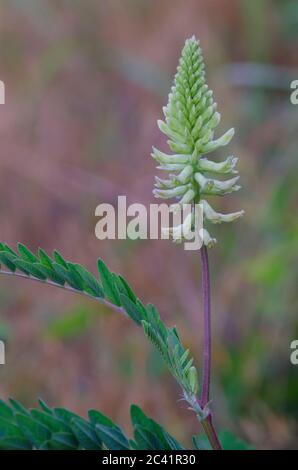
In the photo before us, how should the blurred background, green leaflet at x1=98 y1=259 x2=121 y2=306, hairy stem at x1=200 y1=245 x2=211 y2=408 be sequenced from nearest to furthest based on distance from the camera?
hairy stem at x1=200 y1=245 x2=211 y2=408 < green leaflet at x1=98 y1=259 x2=121 y2=306 < the blurred background

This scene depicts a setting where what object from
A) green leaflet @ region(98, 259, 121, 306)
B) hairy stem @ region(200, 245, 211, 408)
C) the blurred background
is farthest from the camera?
the blurred background

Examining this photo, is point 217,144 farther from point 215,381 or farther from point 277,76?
point 277,76

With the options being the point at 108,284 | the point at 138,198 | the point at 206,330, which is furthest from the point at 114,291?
the point at 138,198

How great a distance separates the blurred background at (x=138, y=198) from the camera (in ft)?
9.12

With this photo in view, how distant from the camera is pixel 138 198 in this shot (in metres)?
3.51

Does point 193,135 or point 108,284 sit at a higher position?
point 193,135

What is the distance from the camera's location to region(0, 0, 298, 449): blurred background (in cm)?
278

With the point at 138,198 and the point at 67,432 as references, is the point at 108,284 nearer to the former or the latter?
the point at 67,432

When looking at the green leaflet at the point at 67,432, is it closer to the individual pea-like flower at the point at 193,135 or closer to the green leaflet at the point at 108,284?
the green leaflet at the point at 108,284

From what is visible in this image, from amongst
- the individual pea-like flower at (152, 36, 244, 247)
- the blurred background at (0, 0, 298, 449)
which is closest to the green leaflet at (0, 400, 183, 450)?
the individual pea-like flower at (152, 36, 244, 247)

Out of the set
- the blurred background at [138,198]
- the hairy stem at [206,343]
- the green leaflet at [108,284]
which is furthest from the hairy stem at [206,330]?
the blurred background at [138,198]

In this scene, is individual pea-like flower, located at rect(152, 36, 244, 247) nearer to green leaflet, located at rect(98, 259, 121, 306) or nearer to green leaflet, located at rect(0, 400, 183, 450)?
green leaflet, located at rect(98, 259, 121, 306)
